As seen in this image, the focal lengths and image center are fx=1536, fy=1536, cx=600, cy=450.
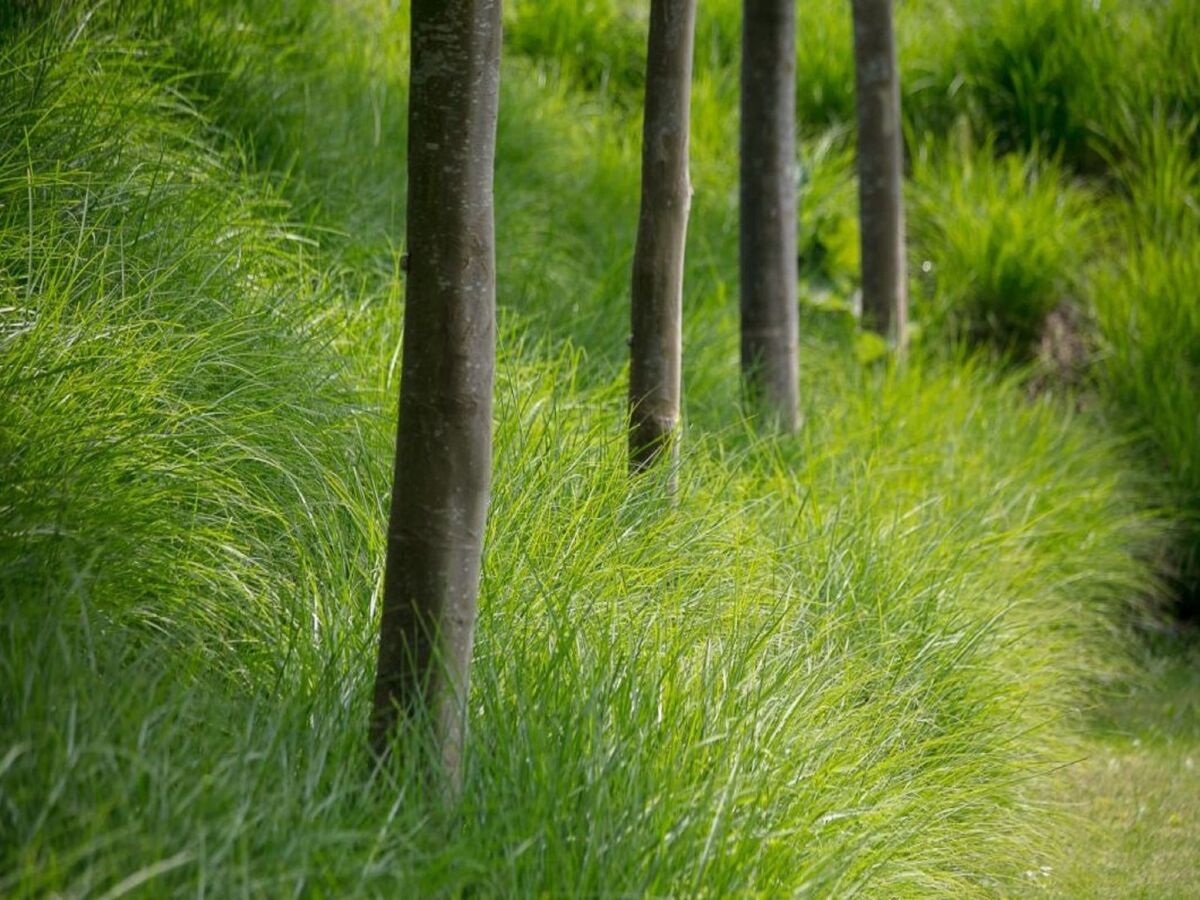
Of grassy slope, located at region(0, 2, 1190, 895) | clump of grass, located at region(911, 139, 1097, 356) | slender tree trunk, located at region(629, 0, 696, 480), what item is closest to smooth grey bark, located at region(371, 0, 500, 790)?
grassy slope, located at region(0, 2, 1190, 895)

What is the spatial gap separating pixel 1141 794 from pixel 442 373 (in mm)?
2956

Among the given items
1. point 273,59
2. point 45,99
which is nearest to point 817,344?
point 273,59

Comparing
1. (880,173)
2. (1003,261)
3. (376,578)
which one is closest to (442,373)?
(376,578)

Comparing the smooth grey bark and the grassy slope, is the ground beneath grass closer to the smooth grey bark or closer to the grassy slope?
the grassy slope

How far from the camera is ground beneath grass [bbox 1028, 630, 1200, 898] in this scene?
398 centimetres

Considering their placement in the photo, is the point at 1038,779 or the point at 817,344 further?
the point at 817,344

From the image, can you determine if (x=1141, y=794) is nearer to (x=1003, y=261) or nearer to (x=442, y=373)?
(x=442, y=373)

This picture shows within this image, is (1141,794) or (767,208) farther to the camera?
(767,208)

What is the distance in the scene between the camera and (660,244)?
13.9ft

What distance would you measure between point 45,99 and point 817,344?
12.2 ft

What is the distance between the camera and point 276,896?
228 cm

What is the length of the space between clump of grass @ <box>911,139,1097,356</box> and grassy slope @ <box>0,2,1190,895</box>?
1794mm

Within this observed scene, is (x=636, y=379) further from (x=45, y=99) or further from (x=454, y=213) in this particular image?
(x=45, y=99)

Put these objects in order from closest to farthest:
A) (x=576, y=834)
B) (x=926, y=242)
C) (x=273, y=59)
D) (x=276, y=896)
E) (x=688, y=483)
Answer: (x=276, y=896)
(x=576, y=834)
(x=688, y=483)
(x=273, y=59)
(x=926, y=242)
